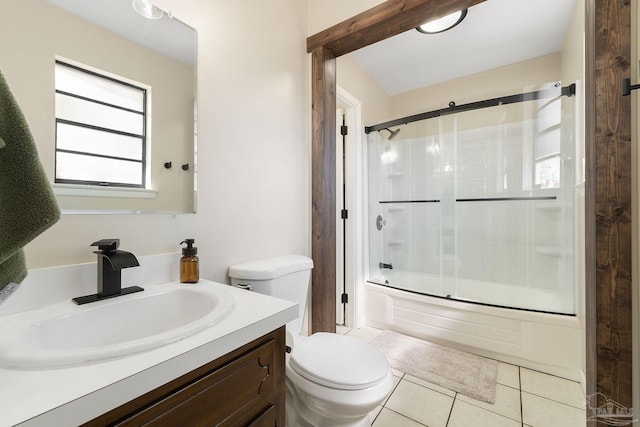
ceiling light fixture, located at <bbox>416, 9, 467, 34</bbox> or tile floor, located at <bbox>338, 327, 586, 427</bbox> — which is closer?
tile floor, located at <bbox>338, 327, 586, 427</bbox>

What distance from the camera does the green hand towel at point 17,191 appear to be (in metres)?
0.46

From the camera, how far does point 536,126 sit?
2.24 metres

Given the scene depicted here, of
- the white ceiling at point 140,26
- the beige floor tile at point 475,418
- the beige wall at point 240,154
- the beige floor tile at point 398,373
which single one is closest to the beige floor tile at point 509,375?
the beige floor tile at point 475,418

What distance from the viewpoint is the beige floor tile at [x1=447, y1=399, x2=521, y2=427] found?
1.37m

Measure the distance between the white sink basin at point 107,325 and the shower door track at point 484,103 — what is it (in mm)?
2310

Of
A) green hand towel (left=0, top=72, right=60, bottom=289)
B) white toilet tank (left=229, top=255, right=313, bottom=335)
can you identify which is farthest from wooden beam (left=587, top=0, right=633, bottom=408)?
green hand towel (left=0, top=72, right=60, bottom=289)

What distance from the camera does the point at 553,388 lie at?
164 centimetres

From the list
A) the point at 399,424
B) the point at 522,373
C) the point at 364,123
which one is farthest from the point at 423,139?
the point at 399,424

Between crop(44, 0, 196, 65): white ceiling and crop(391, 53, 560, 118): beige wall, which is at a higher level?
crop(391, 53, 560, 118): beige wall

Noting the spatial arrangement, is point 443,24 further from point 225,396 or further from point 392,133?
point 225,396

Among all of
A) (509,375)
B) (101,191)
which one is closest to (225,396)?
(101,191)

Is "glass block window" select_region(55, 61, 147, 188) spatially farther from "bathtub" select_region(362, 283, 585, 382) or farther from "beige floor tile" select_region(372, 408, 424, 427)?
"bathtub" select_region(362, 283, 585, 382)

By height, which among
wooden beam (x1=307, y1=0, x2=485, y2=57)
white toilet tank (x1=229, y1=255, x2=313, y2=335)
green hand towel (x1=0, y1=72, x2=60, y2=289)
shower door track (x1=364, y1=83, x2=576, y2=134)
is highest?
wooden beam (x1=307, y1=0, x2=485, y2=57)

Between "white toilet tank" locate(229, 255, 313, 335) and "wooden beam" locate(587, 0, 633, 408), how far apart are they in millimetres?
1159
